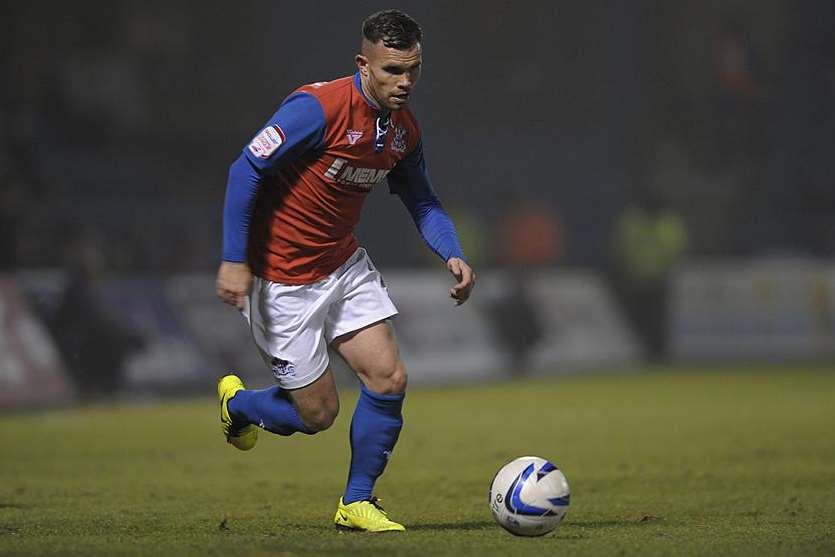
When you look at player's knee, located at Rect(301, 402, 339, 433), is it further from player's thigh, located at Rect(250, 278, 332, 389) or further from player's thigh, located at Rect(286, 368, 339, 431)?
player's thigh, located at Rect(250, 278, 332, 389)

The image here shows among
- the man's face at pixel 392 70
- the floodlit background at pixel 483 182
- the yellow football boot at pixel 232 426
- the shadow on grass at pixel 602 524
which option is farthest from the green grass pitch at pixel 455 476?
the man's face at pixel 392 70

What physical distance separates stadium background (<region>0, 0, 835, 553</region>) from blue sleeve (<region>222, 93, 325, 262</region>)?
8357 mm

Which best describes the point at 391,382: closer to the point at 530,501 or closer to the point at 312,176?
the point at 530,501

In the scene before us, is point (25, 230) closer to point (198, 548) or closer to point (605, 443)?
point (605, 443)


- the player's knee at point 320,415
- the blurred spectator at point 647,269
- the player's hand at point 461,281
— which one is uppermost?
the player's hand at point 461,281

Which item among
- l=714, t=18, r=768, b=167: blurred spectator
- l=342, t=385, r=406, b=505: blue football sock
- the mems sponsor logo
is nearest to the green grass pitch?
l=342, t=385, r=406, b=505: blue football sock

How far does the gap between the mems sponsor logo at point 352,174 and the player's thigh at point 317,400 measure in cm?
81

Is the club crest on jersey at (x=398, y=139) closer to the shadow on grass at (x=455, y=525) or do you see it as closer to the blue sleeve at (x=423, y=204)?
the blue sleeve at (x=423, y=204)

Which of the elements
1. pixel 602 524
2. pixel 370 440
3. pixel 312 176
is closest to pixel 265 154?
pixel 312 176

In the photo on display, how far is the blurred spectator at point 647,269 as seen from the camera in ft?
67.8

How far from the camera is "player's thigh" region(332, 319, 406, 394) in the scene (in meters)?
Answer: 6.36

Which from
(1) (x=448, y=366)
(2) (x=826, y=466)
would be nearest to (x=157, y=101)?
(1) (x=448, y=366)

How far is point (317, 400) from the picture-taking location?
6480 mm

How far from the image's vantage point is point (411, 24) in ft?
20.2
